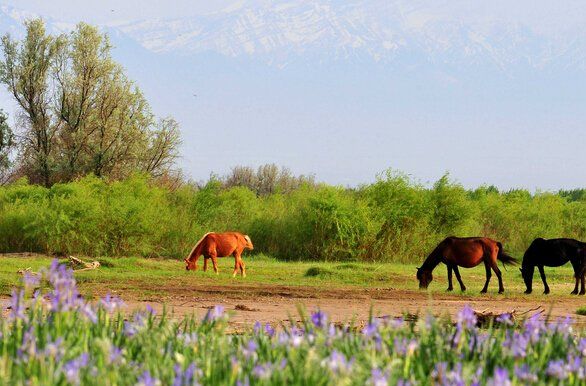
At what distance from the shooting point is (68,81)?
58.0 meters

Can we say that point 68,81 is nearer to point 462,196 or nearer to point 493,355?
point 462,196

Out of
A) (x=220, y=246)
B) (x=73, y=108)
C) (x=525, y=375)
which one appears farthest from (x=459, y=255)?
(x=73, y=108)

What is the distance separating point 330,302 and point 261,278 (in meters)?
7.16

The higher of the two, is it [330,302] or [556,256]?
[556,256]

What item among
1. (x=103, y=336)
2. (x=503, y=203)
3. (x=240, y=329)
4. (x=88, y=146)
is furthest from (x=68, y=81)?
(x=103, y=336)

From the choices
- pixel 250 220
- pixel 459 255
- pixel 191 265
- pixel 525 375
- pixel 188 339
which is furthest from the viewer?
pixel 250 220

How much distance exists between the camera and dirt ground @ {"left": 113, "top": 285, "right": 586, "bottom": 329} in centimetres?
1619

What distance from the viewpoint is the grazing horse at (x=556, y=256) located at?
75.7 ft

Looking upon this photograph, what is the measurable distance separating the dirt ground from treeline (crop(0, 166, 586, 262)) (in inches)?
452

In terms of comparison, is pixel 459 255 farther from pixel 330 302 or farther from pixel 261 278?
pixel 330 302

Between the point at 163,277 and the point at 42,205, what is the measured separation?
11.1m

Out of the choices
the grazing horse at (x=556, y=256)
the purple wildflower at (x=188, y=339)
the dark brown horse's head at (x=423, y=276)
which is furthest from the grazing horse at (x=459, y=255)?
the purple wildflower at (x=188, y=339)

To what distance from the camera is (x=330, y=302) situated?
19.0 meters

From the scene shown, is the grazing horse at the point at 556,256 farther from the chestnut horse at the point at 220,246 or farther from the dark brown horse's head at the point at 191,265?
the dark brown horse's head at the point at 191,265
